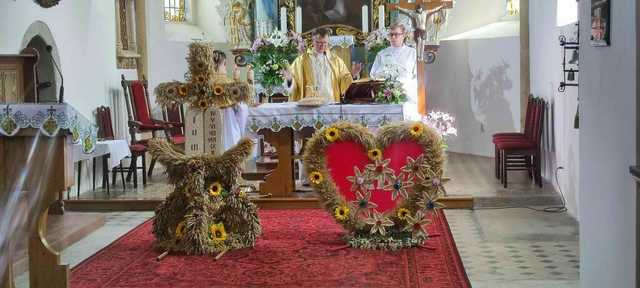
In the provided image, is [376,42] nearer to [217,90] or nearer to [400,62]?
[400,62]

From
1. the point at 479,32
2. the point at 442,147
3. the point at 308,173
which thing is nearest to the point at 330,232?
the point at 308,173

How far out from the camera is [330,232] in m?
7.91

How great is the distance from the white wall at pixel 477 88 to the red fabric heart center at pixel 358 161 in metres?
6.88

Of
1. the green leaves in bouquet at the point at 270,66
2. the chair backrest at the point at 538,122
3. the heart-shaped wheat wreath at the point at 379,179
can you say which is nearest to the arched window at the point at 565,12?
the chair backrest at the point at 538,122

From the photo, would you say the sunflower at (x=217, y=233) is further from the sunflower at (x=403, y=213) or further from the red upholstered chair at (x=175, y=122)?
the red upholstered chair at (x=175, y=122)

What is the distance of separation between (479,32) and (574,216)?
22.5 ft

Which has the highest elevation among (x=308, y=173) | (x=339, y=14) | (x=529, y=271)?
(x=339, y=14)

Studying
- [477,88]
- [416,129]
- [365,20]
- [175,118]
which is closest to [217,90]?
[416,129]

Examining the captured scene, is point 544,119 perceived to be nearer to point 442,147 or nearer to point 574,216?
point 574,216

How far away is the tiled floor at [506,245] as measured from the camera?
6102 mm

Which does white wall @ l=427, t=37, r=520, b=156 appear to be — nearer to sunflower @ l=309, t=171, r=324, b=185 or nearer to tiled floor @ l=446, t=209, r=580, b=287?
tiled floor @ l=446, t=209, r=580, b=287

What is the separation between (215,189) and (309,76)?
3775 millimetres

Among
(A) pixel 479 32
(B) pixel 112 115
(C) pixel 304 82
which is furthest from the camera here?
(A) pixel 479 32

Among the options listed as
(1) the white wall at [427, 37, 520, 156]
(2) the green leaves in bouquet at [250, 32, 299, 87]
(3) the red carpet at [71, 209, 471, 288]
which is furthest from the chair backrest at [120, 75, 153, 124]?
(1) the white wall at [427, 37, 520, 156]
